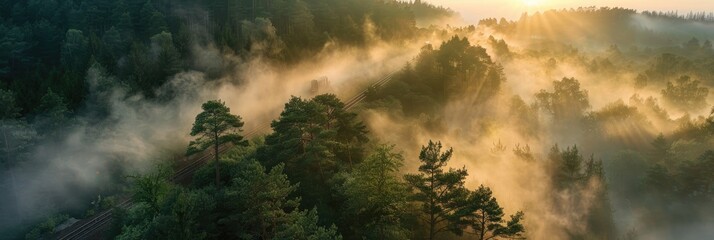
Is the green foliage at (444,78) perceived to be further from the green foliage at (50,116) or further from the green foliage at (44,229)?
the green foliage at (44,229)

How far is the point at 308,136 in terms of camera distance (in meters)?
49.3

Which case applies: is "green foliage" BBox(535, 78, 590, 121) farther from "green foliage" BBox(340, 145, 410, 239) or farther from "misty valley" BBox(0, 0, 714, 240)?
"green foliage" BBox(340, 145, 410, 239)

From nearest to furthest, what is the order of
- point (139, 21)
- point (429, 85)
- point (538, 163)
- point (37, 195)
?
1. point (37, 195)
2. point (538, 163)
3. point (429, 85)
4. point (139, 21)

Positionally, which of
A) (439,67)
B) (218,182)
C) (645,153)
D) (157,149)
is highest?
(439,67)

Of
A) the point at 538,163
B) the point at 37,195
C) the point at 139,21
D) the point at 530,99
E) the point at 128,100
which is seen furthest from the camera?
the point at 530,99

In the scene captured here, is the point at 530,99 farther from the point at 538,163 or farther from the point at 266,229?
the point at 266,229

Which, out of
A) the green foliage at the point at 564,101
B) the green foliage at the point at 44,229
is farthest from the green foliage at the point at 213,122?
the green foliage at the point at 564,101

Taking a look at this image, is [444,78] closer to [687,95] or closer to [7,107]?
[7,107]

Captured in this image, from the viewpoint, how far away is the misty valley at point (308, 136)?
36188 millimetres

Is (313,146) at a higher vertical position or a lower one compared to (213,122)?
lower

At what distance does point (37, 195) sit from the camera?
5009cm

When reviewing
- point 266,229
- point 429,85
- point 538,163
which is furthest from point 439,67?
point 266,229

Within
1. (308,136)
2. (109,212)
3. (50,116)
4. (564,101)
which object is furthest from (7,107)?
(564,101)

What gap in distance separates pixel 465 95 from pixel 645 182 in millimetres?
39250
